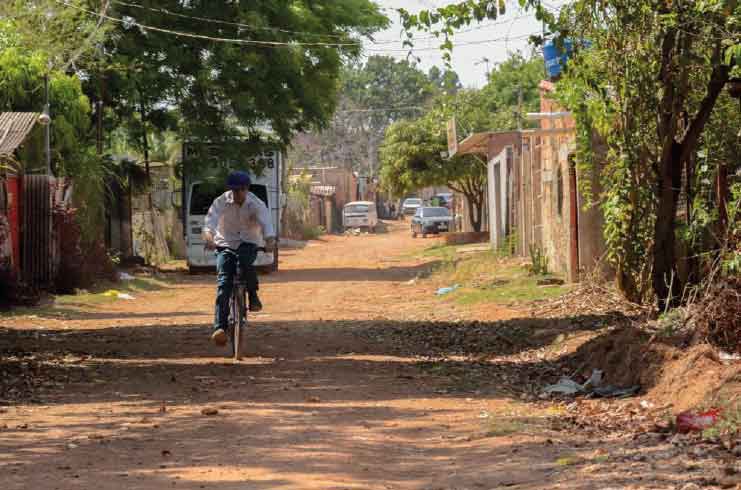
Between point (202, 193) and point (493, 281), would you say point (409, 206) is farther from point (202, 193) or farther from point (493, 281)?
point (493, 281)

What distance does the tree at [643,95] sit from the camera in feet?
40.2

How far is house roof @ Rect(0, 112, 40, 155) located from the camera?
2049 cm

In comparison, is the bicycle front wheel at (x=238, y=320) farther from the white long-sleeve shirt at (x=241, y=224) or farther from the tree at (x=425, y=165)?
the tree at (x=425, y=165)

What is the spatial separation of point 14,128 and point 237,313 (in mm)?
10528

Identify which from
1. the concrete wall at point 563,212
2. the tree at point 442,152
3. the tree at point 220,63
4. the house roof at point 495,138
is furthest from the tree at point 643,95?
the tree at point 442,152

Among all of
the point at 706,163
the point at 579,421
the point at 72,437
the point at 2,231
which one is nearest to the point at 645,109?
the point at 706,163

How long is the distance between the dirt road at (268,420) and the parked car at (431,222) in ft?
140

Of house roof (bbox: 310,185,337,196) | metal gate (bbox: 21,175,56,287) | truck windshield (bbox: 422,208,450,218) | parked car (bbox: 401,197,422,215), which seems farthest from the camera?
parked car (bbox: 401,197,422,215)

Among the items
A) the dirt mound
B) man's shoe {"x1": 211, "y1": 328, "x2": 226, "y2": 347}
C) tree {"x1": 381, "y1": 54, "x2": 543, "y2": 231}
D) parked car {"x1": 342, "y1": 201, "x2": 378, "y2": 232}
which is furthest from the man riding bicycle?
parked car {"x1": 342, "y1": 201, "x2": 378, "y2": 232}

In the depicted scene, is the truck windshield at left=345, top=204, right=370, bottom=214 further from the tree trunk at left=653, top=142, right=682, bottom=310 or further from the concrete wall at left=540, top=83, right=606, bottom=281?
the tree trunk at left=653, top=142, right=682, bottom=310

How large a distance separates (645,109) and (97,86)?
18.3 m

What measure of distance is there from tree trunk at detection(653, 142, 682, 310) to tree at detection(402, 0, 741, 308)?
0.4 inches

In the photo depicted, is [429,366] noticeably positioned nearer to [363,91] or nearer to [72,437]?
[72,437]

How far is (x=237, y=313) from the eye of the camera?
40.9 feet
